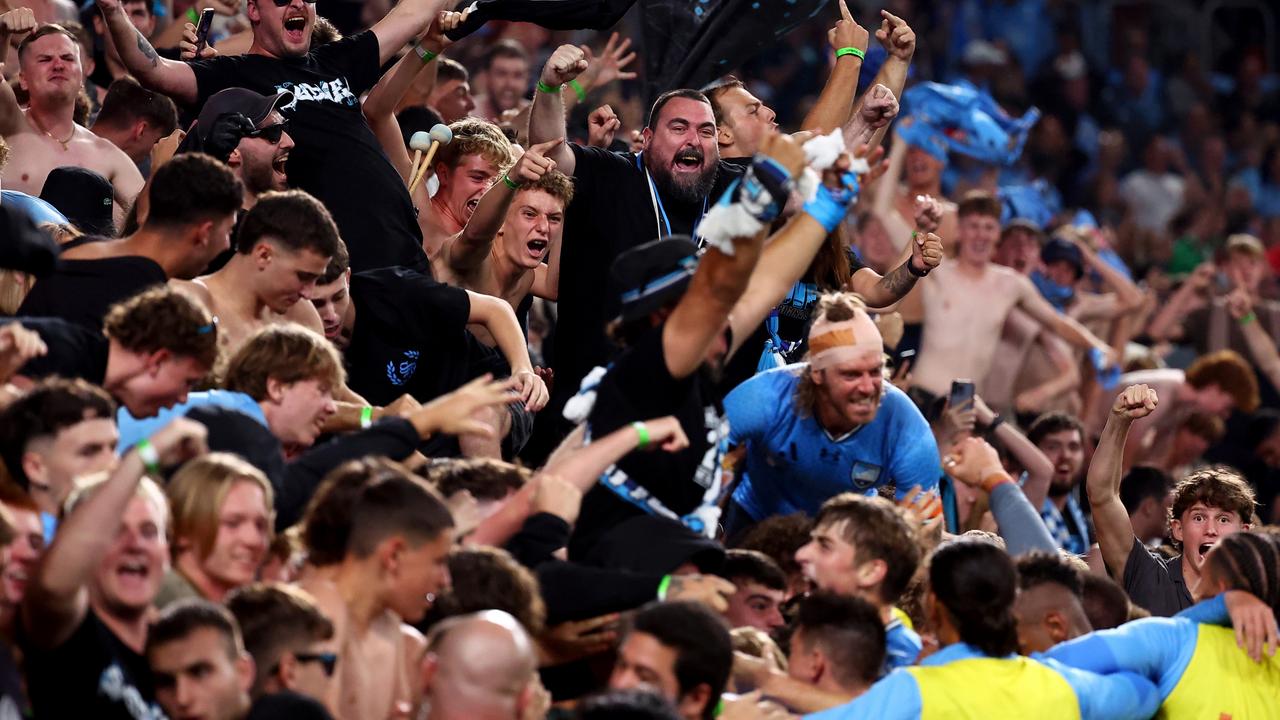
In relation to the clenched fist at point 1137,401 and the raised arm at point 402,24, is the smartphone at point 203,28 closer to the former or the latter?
the raised arm at point 402,24

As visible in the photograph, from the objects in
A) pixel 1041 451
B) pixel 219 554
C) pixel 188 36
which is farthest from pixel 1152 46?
pixel 219 554

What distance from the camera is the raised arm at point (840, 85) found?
7.68m

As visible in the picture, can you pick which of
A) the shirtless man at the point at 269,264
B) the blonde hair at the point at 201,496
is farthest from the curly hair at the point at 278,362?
the blonde hair at the point at 201,496

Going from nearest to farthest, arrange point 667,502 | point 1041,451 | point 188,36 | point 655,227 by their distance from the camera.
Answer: point 667,502, point 655,227, point 188,36, point 1041,451

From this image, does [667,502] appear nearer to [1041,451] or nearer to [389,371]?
[389,371]

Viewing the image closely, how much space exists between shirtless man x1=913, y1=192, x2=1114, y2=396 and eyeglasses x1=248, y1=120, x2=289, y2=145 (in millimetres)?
5011

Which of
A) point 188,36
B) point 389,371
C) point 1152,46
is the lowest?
point 1152,46

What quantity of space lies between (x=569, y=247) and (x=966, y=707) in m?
2.83

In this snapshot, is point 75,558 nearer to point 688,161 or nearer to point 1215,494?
point 688,161

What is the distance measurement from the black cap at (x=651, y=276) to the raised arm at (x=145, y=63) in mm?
2725

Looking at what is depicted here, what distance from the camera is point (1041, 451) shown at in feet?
29.1

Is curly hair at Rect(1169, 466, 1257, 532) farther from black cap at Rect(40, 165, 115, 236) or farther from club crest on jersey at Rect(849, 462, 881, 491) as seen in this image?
black cap at Rect(40, 165, 115, 236)

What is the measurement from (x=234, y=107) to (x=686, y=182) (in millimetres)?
1625

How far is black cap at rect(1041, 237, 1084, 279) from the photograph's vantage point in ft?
39.2
